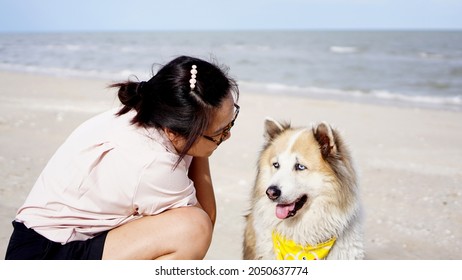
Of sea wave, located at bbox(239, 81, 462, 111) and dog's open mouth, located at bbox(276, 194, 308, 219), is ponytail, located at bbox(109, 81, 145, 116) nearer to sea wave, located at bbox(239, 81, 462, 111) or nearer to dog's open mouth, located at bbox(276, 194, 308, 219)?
dog's open mouth, located at bbox(276, 194, 308, 219)

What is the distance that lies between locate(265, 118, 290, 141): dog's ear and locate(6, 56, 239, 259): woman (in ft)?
2.33

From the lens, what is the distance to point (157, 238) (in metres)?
2.05

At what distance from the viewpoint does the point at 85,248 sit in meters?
2.04

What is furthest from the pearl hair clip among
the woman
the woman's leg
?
the woman's leg

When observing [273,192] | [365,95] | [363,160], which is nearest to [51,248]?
[273,192]

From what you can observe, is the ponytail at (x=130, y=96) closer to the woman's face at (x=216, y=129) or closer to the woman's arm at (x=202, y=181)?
the woman's face at (x=216, y=129)

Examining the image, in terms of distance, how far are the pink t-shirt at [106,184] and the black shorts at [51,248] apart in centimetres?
3

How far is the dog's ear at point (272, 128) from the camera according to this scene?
2.82 m

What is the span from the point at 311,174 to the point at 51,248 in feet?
4.40

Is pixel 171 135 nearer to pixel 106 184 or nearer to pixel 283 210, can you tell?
A: pixel 106 184

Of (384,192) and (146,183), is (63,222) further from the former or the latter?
(384,192)

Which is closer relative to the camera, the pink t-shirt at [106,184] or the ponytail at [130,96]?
the pink t-shirt at [106,184]

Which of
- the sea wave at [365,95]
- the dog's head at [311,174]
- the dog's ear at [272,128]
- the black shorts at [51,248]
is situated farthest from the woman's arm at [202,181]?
the sea wave at [365,95]

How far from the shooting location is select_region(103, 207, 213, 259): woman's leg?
204cm
